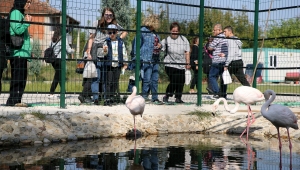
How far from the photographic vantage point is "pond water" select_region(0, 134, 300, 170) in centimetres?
737

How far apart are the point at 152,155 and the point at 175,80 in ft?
18.8

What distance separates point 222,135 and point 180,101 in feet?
9.27

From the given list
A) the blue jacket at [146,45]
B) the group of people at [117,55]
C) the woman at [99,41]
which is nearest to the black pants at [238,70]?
the group of people at [117,55]

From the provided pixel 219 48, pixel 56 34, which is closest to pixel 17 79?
pixel 56 34

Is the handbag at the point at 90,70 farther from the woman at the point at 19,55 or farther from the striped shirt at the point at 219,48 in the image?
the striped shirt at the point at 219,48

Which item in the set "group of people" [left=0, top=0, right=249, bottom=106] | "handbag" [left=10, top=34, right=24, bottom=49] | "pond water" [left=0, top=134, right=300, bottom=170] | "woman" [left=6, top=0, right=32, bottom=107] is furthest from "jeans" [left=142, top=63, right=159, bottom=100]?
"pond water" [left=0, top=134, right=300, bottom=170]

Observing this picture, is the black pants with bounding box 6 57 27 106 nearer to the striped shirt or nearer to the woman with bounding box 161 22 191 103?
the woman with bounding box 161 22 191 103

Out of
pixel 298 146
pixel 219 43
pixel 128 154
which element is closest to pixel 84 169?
pixel 128 154

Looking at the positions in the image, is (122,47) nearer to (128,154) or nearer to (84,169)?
(128,154)

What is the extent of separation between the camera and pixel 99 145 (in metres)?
9.34

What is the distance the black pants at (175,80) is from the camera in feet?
45.2

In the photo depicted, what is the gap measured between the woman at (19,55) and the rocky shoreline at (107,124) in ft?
2.33

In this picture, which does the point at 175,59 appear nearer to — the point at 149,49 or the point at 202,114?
the point at 149,49

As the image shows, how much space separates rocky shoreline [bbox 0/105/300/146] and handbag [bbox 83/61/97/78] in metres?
1.02
